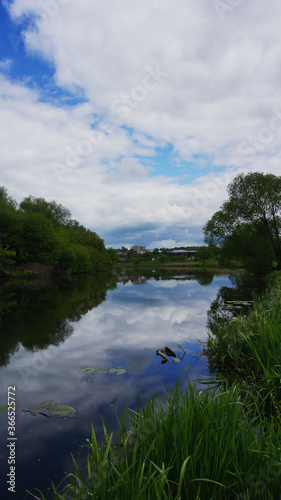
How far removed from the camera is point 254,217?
33031 millimetres

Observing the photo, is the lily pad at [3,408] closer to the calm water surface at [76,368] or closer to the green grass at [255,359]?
the calm water surface at [76,368]

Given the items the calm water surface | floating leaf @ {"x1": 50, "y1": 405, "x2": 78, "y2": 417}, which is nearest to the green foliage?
the calm water surface

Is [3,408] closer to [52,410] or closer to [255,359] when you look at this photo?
[52,410]

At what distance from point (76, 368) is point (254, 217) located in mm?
30649

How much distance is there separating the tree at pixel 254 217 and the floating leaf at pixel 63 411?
101 ft

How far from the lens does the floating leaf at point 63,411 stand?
4910 mm

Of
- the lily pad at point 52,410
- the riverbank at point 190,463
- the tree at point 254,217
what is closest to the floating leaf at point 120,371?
the lily pad at point 52,410

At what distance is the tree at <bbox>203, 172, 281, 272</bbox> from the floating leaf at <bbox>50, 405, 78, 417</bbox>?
30686 millimetres

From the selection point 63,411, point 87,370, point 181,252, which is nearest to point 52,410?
point 63,411

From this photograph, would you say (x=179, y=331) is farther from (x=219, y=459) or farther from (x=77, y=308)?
(x=219, y=459)

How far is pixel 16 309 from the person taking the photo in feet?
51.4

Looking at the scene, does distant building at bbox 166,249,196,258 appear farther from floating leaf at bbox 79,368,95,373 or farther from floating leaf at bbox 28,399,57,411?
floating leaf at bbox 28,399,57,411

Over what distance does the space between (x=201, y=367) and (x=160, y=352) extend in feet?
4.31

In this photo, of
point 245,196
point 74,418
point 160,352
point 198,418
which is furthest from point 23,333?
point 245,196
